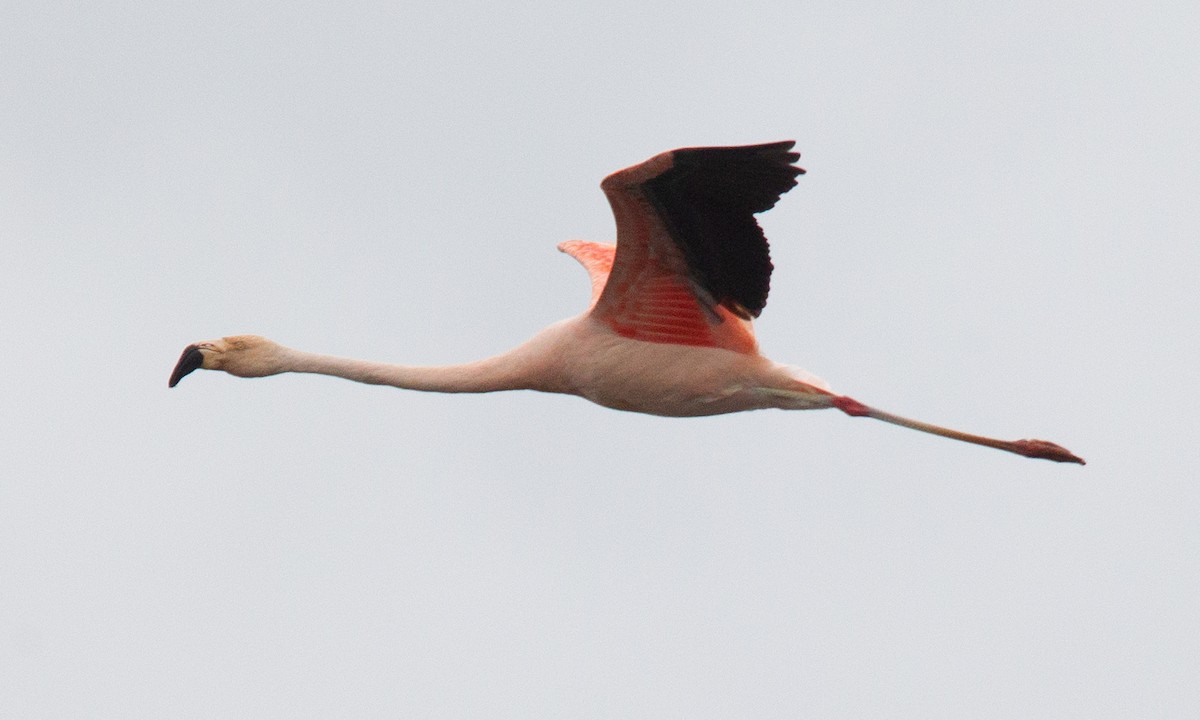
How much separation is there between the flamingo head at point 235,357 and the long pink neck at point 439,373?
12.4 inches

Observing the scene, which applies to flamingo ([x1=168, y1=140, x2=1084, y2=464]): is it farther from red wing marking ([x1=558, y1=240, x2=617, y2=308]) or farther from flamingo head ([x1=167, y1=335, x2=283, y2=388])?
red wing marking ([x1=558, y1=240, x2=617, y2=308])

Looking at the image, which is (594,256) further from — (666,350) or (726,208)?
(726,208)

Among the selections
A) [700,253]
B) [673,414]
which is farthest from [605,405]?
[700,253]

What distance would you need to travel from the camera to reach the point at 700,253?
14828 millimetres

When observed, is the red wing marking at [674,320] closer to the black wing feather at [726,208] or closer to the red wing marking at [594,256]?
the black wing feather at [726,208]

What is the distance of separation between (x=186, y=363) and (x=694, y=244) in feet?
14.0

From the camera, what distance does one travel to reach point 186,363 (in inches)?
652

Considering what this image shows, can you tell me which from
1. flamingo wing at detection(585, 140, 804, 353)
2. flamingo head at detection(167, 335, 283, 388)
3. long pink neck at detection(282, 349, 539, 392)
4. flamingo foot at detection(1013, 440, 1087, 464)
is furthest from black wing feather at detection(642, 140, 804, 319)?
flamingo head at detection(167, 335, 283, 388)

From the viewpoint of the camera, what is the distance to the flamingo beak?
54.3ft

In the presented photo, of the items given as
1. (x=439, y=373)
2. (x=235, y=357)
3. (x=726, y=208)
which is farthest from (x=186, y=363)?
(x=726, y=208)

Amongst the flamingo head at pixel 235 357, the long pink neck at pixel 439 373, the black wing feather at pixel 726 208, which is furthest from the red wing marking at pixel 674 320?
the flamingo head at pixel 235 357

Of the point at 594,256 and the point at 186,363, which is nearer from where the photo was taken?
the point at 186,363

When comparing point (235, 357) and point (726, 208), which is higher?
point (726, 208)

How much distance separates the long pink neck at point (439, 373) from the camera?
15.8 meters
